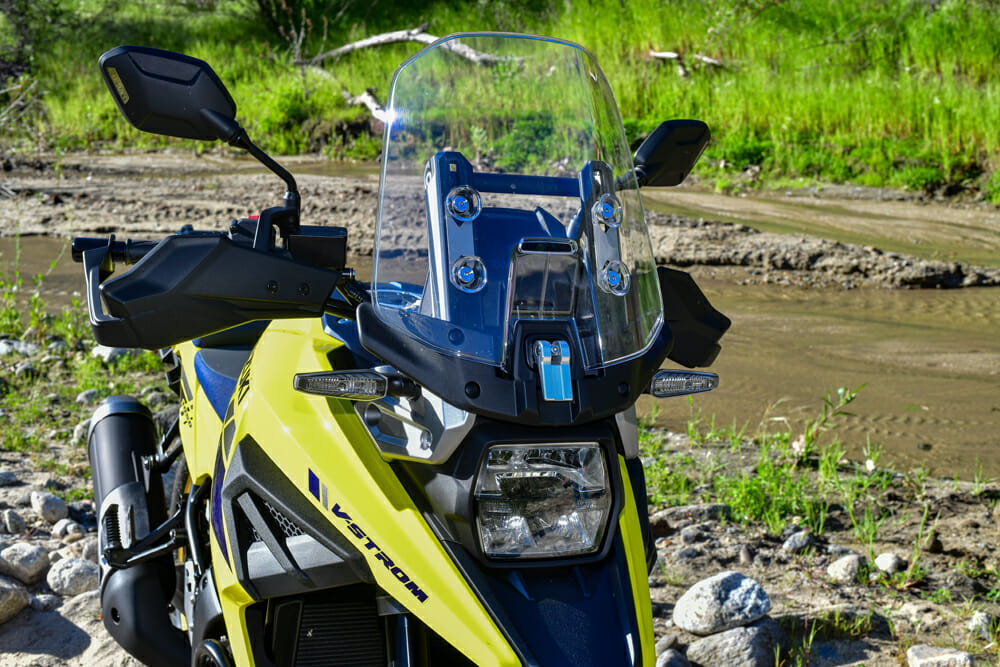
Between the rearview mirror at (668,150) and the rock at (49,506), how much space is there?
2.37 meters

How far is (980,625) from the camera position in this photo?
2439 millimetres

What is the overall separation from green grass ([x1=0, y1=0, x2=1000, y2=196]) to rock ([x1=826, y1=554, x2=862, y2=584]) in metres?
8.19

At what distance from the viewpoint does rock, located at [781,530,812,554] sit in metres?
2.93

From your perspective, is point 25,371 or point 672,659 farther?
point 25,371

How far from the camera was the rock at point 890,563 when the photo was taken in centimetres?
277

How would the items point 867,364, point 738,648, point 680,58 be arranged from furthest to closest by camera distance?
point 680,58 → point 867,364 → point 738,648

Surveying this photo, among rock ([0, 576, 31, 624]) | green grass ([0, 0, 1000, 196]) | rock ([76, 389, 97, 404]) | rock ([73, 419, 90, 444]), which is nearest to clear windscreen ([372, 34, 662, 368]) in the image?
rock ([0, 576, 31, 624])

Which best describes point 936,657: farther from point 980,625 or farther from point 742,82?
point 742,82

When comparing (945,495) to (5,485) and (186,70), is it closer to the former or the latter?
(186,70)

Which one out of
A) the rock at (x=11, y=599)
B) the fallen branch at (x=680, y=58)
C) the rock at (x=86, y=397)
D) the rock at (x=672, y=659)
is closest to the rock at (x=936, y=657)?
the rock at (x=672, y=659)

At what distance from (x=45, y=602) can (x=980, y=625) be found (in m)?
2.56

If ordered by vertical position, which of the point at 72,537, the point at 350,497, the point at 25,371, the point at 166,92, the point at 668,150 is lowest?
the point at 72,537

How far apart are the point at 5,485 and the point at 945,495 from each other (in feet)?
10.9

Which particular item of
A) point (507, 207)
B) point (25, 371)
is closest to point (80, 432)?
point (25, 371)
